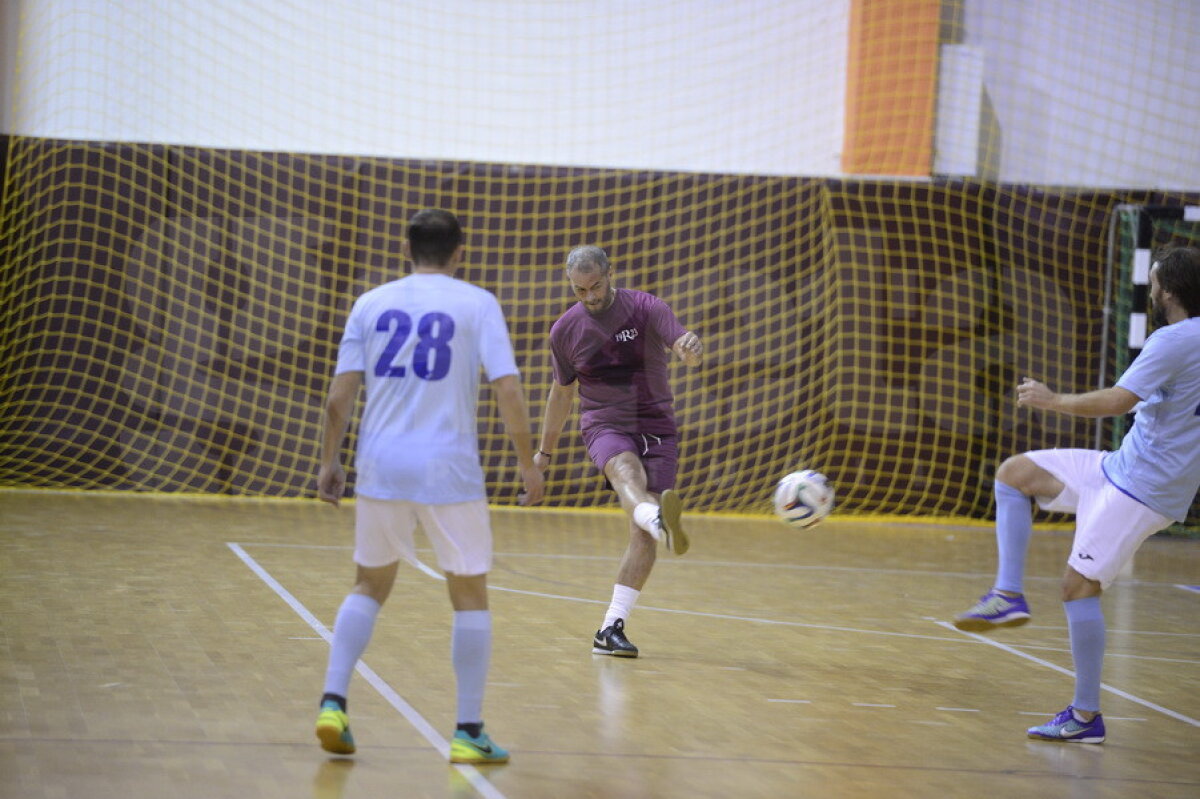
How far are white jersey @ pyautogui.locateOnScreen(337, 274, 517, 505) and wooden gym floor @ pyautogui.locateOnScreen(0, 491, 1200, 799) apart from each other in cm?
95

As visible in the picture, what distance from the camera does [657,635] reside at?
7578 mm

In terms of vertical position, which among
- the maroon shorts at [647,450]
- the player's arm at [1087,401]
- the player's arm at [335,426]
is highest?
the player's arm at [1087,401]

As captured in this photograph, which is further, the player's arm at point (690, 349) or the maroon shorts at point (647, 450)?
the maroon shorts at point (647, 450)

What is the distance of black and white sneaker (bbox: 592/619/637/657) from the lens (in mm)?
6844

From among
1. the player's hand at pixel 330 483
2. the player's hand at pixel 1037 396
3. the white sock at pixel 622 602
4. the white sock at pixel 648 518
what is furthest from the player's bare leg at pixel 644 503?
the player's hand at pixel 330 483

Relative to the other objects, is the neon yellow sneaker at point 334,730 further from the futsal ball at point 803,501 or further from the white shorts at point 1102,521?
the futsal ball at point 803,501

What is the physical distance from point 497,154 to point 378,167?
47.9 inches

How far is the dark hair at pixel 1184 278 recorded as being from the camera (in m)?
5.38

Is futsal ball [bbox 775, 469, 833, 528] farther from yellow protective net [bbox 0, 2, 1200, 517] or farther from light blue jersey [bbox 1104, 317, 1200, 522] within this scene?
yellow protective net [bbox 0, 2, 1200, 517]

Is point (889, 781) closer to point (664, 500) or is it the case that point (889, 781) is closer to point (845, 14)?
point (664, 500)

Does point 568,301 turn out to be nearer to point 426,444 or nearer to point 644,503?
point 644,503

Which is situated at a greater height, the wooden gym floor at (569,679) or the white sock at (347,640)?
the white sock at (347,640)

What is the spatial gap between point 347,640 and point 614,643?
2.46 metres

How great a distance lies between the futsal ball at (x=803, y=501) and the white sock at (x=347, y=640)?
284cm
